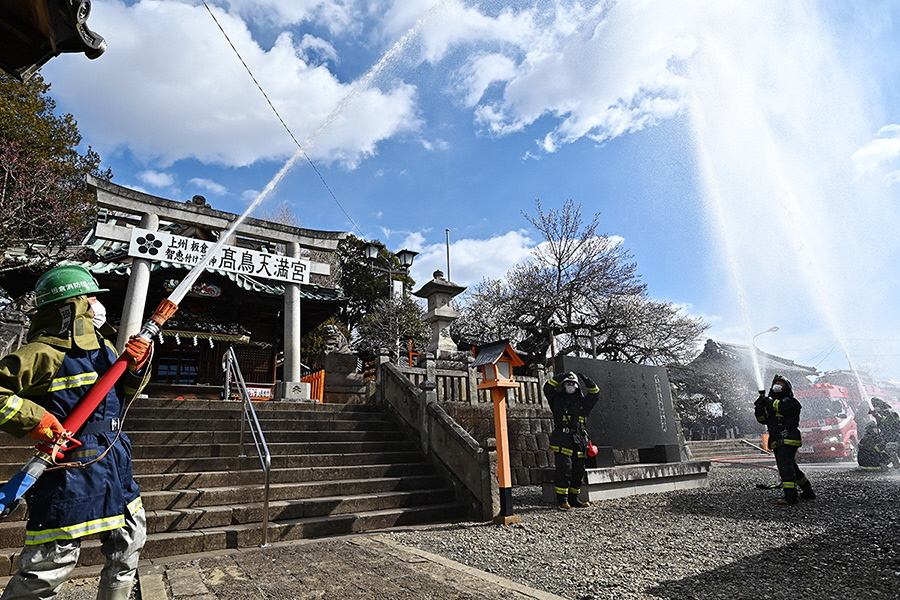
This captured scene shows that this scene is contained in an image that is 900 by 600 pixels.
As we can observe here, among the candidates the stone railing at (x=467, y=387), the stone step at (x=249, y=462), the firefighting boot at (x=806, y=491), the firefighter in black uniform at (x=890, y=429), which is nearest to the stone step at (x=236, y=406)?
the stone step at (x=249, y=462)

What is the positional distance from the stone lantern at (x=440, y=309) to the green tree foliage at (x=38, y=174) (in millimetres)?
11883

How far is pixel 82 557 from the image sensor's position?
4.69 meters

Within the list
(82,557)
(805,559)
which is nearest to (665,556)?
(805,559)

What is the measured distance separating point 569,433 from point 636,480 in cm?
222

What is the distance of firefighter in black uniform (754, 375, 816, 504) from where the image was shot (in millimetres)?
7625

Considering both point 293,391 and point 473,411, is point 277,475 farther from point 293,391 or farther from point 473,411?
point 293,391

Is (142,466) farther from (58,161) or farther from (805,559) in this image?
(58,161)

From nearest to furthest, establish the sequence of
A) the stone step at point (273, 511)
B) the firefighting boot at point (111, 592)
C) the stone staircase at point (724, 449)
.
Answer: the firefighting boot at point (111, 592)
the stone step at point (273, 511)
the stone staircase at point (724, 449)

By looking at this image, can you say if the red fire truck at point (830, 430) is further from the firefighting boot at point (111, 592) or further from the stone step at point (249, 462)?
the firefighting boot at point (111, 592)

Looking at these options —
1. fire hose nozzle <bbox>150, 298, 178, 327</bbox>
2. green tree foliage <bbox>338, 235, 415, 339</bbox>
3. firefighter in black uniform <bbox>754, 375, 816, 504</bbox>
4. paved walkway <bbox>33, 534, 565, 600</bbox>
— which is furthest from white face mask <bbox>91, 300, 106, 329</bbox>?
green tree foliage <bbox>338, 235, 415, 339</bbox>

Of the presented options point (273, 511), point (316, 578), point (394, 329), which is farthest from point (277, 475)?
point (394, 329)

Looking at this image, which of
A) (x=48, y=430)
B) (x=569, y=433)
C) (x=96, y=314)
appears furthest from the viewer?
(x=569, y=433)

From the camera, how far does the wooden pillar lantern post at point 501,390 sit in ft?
21.8

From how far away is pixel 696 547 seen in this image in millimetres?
5195
